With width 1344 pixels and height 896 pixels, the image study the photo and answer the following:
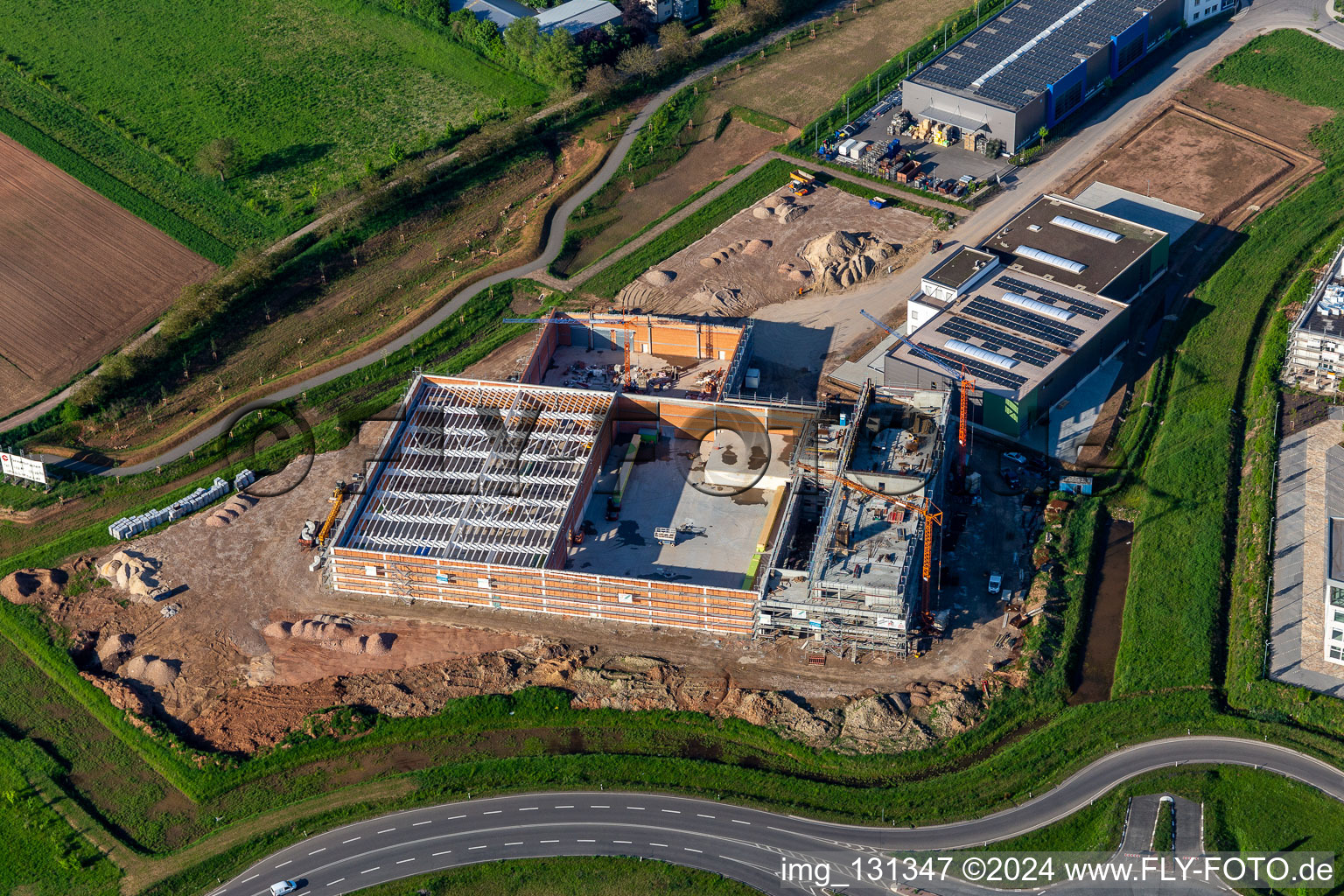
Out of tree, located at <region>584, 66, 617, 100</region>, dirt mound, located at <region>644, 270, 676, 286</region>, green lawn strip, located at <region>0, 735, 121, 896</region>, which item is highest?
tree, located at <region>584, 66, 617, 100</region>

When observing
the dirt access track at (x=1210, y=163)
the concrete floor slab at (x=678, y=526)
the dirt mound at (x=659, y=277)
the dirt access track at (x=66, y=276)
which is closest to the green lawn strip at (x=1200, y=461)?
the dirt access track at (x=1210, y=163)

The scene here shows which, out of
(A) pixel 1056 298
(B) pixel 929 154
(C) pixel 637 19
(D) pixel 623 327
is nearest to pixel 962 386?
(A) pixel 1056 298

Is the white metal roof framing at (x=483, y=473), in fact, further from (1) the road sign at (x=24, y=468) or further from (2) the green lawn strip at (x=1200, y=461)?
(2) the green lawn strip at (x=1200, y=461)

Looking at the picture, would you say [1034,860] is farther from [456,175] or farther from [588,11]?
[588,11]

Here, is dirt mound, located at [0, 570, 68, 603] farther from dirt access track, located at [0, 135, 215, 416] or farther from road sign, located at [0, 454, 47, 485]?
dirt access track, located at [0, 135, 215, 416]

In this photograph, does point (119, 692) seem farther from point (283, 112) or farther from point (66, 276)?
point (283, 112)

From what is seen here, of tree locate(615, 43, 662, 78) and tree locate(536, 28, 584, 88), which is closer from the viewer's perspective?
tree locate(536, 28, 584, 88)

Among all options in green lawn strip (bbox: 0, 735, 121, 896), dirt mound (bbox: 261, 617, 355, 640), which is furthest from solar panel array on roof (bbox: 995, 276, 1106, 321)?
green lawn strip (bbox: 0, 735, 121, 896)
